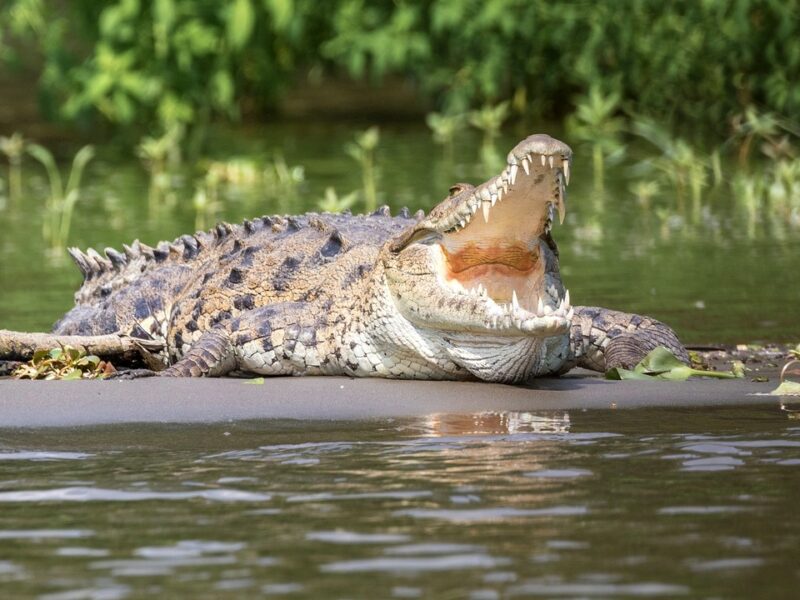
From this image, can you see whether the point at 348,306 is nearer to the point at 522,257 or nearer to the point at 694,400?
the point at 522,257

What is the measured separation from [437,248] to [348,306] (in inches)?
26.4

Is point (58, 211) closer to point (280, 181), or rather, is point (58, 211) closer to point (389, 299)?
point (280, 181)

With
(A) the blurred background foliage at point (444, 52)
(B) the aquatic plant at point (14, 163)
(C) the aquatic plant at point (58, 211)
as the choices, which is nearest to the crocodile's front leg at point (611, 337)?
(C) the aquatic plant at point (58, 211)

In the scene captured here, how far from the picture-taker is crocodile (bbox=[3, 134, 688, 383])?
21.7 feet

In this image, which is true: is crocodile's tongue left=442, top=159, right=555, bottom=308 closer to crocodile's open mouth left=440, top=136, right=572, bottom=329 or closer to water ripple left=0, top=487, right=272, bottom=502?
crocodile's open mouth left=440, top=136, right=572, bottom=329

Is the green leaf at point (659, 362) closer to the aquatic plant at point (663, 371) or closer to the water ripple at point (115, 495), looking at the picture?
the aquatic plant at point (663, 371)

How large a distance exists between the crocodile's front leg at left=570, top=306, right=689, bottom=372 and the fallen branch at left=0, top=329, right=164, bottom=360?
206 cm

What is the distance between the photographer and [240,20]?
69.1ft

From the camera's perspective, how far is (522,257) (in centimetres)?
677

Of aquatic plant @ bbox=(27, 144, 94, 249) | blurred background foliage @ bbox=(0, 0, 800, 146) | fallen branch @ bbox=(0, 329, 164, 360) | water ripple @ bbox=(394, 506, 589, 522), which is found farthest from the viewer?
blurred background foliage @ bbox=(0, 0, 800, 146)

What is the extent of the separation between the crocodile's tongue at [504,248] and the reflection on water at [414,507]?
667mm

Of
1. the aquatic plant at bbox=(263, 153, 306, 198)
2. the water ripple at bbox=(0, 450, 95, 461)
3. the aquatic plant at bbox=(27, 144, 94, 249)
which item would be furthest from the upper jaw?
the aquatic plant at bbox=(263, 153, 306, 198)

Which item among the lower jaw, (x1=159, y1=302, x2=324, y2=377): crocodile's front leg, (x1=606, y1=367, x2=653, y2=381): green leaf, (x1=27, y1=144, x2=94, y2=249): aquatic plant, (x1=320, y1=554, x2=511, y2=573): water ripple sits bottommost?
(x1=320, y1=554, x2=511, y2=573): water ripple

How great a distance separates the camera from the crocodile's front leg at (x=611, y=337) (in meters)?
7.42
